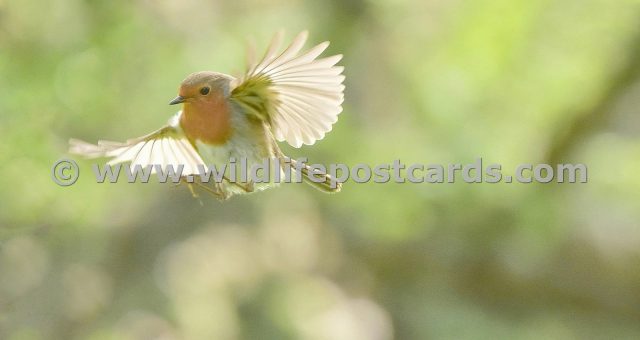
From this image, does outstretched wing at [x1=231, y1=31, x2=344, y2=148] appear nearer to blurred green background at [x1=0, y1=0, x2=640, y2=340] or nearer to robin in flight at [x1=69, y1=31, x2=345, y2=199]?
robin in flight at [x1=69, y1=31, x2=345, y2=199]

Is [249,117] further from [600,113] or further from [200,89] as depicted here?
[600,113]

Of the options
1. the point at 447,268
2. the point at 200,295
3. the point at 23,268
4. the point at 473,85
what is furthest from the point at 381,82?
the point at 23,268

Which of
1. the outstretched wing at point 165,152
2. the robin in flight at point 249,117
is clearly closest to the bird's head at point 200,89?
the robin in flight at point 249,117

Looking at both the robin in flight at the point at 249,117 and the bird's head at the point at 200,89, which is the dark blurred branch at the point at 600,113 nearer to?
the robin in flight at the point at 249,117

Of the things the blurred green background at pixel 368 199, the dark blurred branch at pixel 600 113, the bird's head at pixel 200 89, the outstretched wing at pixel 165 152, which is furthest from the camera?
the dark blurred branch at pixel 600 113

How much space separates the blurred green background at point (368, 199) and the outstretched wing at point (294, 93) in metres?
2.54

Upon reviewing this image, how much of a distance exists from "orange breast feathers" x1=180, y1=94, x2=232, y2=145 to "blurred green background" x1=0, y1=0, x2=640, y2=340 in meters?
2.58

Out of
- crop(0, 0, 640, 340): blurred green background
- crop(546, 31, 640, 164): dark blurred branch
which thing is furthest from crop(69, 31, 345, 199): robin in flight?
crop(546, 31, 640, 164): dark blurred branch

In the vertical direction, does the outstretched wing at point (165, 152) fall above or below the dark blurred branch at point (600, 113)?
below

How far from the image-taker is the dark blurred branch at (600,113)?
536 centimetres

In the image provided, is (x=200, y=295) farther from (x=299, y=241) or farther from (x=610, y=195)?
(x=610, y=195)

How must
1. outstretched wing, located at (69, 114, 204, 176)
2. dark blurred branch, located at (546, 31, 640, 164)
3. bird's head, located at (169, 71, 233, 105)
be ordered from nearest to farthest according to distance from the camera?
bird's head, located at (169, 71, 233, 105) < outstretched wing, located at (69, 114, 204, 176) < dark blurred branch, located at (546, 31, 640, 164)

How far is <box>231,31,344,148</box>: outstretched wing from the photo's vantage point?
139cm

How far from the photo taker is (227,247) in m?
5.83
